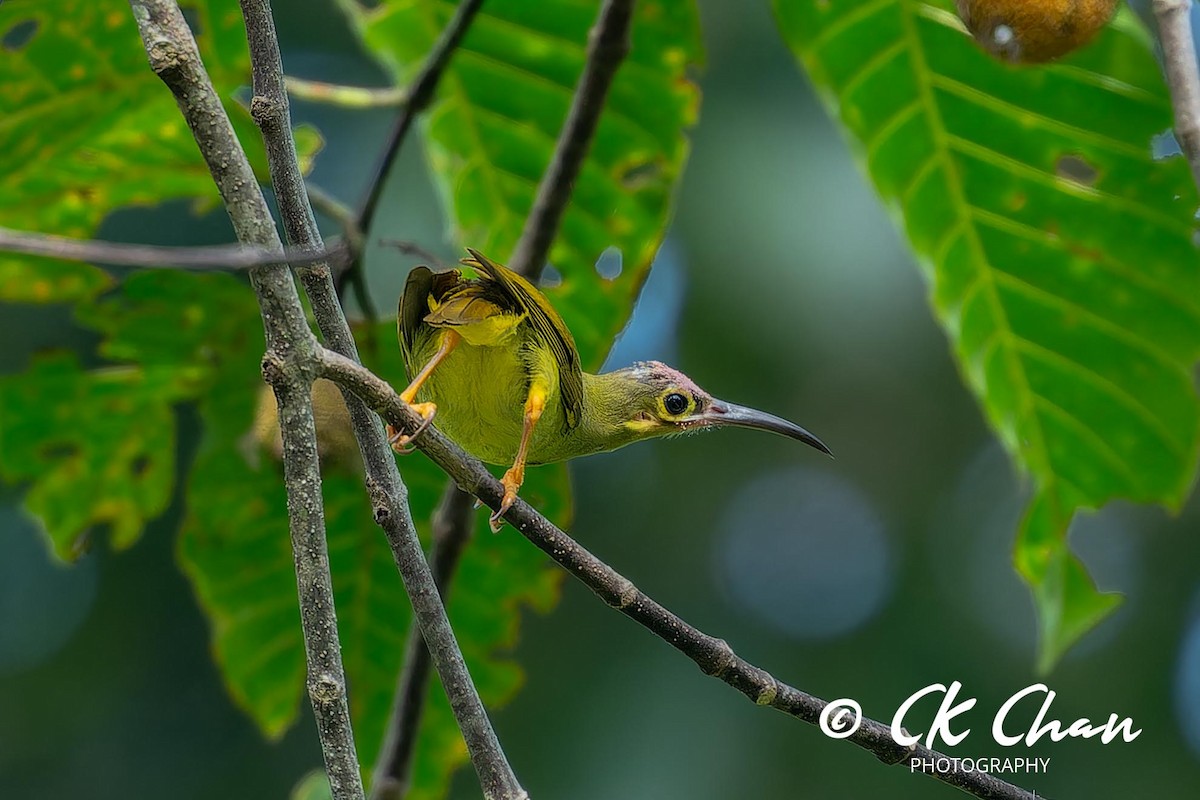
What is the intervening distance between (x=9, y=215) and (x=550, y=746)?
5.39m

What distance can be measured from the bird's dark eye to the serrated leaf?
1404 millimetres

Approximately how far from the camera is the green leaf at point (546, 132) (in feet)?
11.2

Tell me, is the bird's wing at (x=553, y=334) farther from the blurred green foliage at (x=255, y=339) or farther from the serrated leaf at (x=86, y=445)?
the serrated leaf at (x=86, y=445)

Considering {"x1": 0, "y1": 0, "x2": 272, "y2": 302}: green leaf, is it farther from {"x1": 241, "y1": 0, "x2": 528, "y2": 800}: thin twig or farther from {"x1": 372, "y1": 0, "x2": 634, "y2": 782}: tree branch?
{"x1": 241, "y1": 0, "x2": 528, "y2": 800}: thin twig

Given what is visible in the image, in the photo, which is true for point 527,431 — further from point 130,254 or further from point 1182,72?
point 130,254

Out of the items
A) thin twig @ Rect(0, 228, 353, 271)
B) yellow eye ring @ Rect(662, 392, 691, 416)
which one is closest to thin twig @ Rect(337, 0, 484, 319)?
yellow eye ring @ Rect(662, 392, 691, 416)

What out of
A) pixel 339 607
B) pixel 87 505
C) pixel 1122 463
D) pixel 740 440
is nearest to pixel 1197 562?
pixel 740 440

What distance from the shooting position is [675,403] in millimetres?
2602

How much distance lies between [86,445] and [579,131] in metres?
1.57

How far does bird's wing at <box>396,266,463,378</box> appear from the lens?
7.55ft

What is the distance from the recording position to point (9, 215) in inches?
117

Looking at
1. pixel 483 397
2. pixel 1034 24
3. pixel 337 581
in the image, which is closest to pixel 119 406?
pixel 337 581

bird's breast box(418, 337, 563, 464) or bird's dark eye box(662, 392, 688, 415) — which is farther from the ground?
bird's dark eye box(662, 392, 688, 415)

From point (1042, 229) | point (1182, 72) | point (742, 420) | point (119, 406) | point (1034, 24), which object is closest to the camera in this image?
point (1182, 72)
